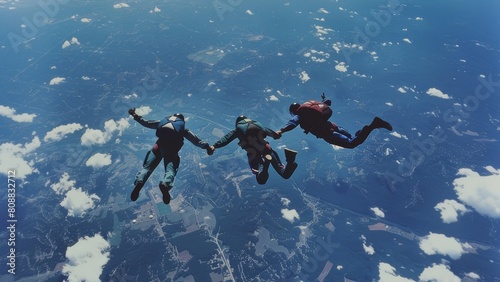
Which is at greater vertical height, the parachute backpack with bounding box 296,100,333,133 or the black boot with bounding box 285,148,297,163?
the black boot with bounding box 285,148,297,163

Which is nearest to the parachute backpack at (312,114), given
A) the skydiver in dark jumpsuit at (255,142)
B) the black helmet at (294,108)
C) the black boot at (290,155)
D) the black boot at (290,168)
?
the black helmet at (294,108)

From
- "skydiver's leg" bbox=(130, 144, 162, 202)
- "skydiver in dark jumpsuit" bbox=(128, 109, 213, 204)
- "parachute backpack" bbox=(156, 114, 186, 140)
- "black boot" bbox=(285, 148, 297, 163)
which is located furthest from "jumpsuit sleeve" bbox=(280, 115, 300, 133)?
"skydiver's leg" bbox=(130, 144, 162, 202)

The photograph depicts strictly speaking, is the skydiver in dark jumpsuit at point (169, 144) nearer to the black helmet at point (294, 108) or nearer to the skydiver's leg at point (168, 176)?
the skydiver's leg at point (168, 176)

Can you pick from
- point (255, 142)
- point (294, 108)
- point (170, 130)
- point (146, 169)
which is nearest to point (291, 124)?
point (294, 108)

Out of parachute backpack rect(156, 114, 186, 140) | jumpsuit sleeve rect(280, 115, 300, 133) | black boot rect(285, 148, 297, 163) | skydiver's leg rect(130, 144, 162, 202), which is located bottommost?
skydiver's leg rect(130, 144, 162, 202)

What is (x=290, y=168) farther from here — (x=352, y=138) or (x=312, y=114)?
(x=352, y=138)

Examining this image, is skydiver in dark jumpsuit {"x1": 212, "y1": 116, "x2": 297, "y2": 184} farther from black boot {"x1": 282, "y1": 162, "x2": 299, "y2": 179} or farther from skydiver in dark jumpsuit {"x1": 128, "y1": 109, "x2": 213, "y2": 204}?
skydiver in dark jumpsuit {"x1": 128, "y1": 109, "x2": 213, "y2": 204}

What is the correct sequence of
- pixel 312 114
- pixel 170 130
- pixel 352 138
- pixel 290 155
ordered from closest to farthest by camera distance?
pixel 290 155, pixel 170 130, pixel 352 138, pixel 312 114
